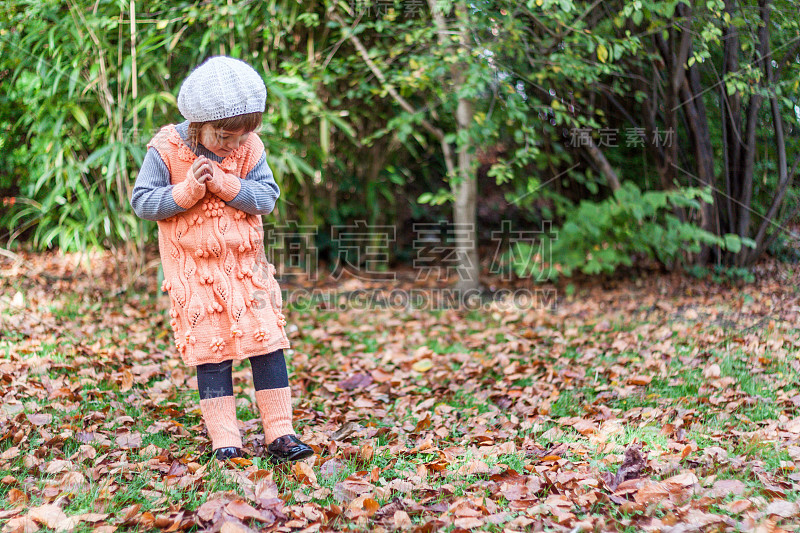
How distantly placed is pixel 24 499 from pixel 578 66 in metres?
3.46

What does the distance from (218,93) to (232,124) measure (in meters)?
0.10

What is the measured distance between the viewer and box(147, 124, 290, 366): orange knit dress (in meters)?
2.10

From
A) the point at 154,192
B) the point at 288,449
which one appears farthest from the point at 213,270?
the point at 288,449

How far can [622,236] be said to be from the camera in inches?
182

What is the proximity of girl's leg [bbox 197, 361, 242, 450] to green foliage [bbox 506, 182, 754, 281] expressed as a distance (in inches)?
117

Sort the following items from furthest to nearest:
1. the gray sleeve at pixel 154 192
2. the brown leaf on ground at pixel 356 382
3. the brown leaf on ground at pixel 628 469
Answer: the brown leaf on ground at pixel 356 382 → the gray sleeve at pixel 154 192 → the brown leaf on ground at pixel 628 469

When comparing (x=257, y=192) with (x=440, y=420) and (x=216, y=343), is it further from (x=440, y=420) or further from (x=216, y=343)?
(x=440, y=420)

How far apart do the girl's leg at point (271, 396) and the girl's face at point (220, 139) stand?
2.24ft

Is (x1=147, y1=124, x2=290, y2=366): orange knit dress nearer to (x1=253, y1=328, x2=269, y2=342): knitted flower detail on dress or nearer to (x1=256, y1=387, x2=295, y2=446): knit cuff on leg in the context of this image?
(x1=253, y1=328, x2=269, y2=342): knitted flower detail on dress

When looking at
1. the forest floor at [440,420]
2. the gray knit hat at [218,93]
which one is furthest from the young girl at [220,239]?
the forest floor at [440,420]

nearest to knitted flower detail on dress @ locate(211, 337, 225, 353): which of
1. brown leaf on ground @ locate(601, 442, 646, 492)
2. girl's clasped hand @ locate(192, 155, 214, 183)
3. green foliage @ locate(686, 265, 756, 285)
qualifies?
girl's clasped hand @ locate(192, 155, 214, 183)

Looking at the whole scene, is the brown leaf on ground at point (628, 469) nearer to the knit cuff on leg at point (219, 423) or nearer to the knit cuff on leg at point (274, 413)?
the knit cuff on leg at point (274, 413)

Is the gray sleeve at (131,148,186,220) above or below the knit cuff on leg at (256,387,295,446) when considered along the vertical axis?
above

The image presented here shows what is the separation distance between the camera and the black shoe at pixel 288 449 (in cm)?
214
